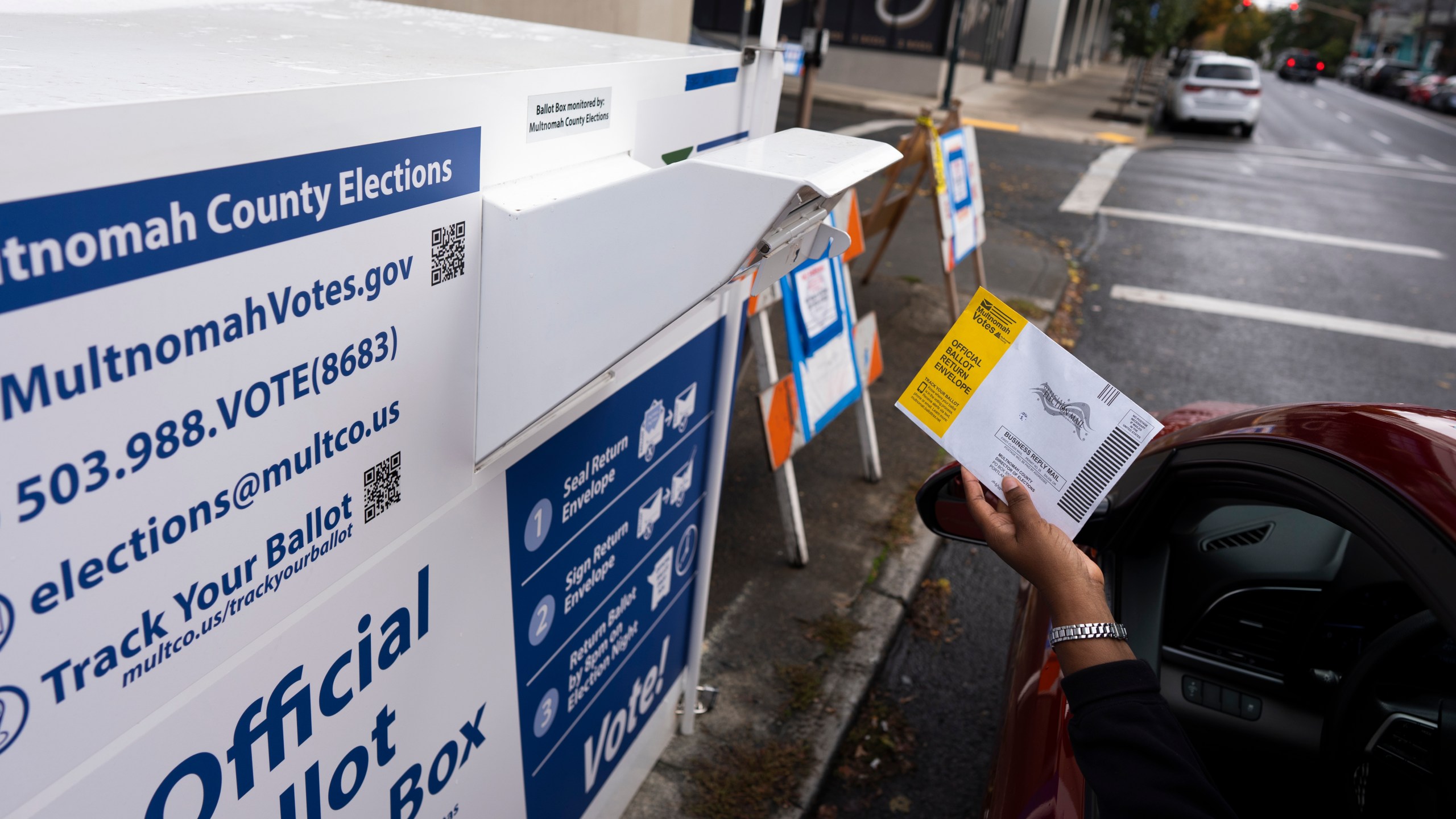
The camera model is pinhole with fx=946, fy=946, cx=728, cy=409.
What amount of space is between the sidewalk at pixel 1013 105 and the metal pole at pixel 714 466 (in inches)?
634

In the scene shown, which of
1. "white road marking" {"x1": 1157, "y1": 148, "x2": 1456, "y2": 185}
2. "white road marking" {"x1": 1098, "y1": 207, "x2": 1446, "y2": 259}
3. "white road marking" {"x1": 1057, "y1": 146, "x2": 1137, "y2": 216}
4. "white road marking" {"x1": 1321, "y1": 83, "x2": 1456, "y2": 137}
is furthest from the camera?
"white road marking" {"x1": 1321, "y1": 83, "x2": 1456, "y2": 137}

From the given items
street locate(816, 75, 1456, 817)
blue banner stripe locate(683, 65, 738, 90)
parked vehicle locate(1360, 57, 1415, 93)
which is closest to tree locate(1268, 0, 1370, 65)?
parked vehicle locate(1360, 57, 1415, 93)

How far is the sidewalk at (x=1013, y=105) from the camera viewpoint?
730 inches

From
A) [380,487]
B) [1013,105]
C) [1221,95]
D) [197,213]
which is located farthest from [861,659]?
[1221,95]

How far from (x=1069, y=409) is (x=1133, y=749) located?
557 millimetres

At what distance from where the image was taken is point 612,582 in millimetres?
2369

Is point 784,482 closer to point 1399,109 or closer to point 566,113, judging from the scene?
point 566,113

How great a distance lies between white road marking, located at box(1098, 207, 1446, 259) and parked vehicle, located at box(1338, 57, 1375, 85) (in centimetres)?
5896

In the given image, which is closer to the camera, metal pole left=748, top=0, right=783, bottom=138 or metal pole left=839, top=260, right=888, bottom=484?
metal pole left=748, top=0, right=783, bottom=138

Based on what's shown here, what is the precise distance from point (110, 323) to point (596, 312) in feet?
2.50

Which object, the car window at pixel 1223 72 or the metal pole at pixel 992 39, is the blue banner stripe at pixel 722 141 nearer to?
the car window at pixel 1223 72

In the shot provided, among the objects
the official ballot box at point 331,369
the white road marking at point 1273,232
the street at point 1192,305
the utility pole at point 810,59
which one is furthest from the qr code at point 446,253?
the white road marking at point 1273,232

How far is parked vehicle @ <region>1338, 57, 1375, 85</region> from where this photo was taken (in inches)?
2355

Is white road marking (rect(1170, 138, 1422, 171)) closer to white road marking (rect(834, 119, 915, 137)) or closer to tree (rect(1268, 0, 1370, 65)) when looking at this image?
white road marking (rect(834, 119, 915, 137))
